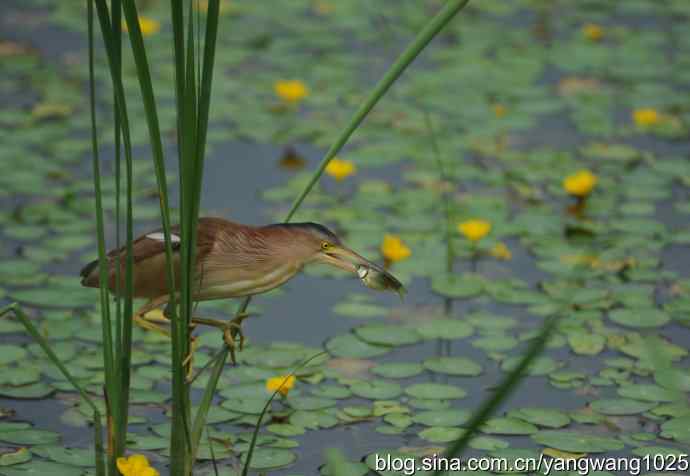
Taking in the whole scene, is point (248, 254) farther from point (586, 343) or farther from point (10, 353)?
point (586, 343)

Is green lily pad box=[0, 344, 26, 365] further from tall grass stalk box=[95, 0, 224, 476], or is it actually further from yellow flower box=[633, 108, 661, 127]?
yellow flower box=[633, 108, 661, 127]

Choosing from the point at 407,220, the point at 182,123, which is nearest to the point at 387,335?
the point at 407,220

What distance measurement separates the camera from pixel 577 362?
3.24 m

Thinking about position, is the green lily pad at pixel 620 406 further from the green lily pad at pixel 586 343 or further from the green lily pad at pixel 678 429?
the green lily pad at pixel 586 343

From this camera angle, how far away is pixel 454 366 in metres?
3.20

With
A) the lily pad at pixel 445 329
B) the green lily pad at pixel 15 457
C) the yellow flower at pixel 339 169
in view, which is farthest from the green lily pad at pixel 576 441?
the yellow flower at pixel 339 169

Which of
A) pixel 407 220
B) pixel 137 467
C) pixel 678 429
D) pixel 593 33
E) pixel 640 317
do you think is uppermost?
pixel 593 33

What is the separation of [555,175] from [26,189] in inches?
69.2

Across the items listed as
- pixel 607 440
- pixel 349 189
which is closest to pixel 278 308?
pixel 349 189

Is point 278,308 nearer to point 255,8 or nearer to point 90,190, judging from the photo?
point 90,190

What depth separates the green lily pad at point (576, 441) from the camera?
2773 millimetres

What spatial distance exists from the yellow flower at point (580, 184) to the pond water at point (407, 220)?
84 mm

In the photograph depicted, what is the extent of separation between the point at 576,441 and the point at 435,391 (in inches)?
15.8

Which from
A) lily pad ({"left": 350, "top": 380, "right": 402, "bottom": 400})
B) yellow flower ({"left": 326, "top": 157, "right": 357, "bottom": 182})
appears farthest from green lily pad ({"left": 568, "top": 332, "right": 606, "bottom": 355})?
yellow flower ({"left": 326, "top": 157, "right": 357, "bottom": 182})
